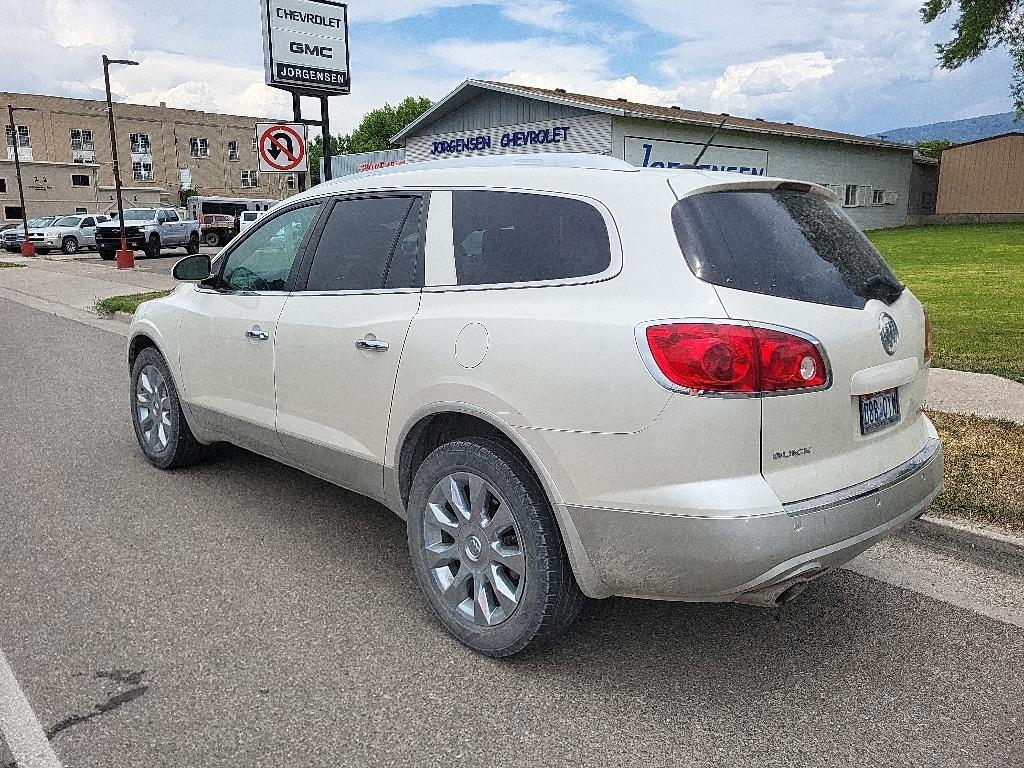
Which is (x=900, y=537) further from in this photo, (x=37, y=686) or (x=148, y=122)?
(x=148, y=122)

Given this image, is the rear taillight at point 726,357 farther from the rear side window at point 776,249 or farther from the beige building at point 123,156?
the beige building at point 123,156

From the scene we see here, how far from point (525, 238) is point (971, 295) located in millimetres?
12816

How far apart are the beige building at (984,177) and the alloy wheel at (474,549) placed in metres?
48.3

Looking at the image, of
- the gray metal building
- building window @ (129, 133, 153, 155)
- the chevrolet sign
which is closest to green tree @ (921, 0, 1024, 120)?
the gray metal building

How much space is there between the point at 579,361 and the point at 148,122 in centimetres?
8116

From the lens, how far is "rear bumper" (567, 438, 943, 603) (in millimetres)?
2635

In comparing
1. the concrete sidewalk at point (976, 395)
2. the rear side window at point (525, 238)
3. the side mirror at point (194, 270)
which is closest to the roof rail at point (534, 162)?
the rear side window at point (525, 238)

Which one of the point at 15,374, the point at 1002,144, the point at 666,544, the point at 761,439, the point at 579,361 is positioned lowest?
the point at 15,374

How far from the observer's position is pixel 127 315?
13773mm

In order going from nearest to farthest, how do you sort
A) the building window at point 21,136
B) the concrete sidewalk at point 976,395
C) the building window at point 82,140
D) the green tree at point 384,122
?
1. the concrete sidewalk at point 976,395
2. the building window at point 21,136
3. the building window at point 82,140
4. the green tree at point 384,122

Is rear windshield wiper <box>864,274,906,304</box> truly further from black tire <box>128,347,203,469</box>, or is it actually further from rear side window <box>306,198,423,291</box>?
black tire <box>128,347,203,469</box>

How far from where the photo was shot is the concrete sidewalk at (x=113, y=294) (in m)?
6.45

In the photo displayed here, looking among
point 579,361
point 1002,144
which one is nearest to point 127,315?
point 579,361

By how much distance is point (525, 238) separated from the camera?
3.20 metres
